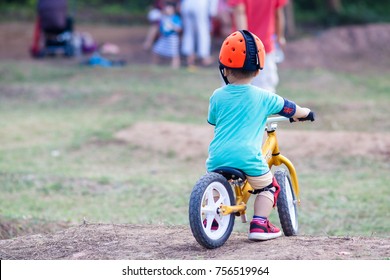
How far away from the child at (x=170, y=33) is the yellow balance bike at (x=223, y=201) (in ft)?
39.8

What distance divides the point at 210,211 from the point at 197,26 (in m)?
12.8

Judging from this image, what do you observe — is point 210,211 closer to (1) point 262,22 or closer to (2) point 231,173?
(2) point 231,173

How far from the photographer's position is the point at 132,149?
39.7ft

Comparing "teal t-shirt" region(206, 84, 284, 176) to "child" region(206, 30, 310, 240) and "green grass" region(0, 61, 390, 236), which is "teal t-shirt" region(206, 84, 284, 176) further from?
"green grass" region(0, 61, 390, 236)

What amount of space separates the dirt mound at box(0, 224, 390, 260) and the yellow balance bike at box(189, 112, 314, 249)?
13 centimetres

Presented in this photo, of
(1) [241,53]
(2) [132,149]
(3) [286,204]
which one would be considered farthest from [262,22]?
(1) [241,53]

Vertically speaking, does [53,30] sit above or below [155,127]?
above

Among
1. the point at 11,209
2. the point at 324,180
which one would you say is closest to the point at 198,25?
the point at 324,180

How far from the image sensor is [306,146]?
37.9 ft

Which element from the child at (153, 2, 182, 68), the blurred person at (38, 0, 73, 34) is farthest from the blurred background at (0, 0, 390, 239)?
the blurred person at (38, 0, 73, 34)

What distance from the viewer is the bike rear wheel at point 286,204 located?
20.1 feet

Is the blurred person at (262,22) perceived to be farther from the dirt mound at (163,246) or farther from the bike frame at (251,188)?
→ the dirt mound at (163,246)

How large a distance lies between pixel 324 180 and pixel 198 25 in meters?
8.33

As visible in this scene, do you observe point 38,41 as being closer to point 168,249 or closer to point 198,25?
point 198,25
